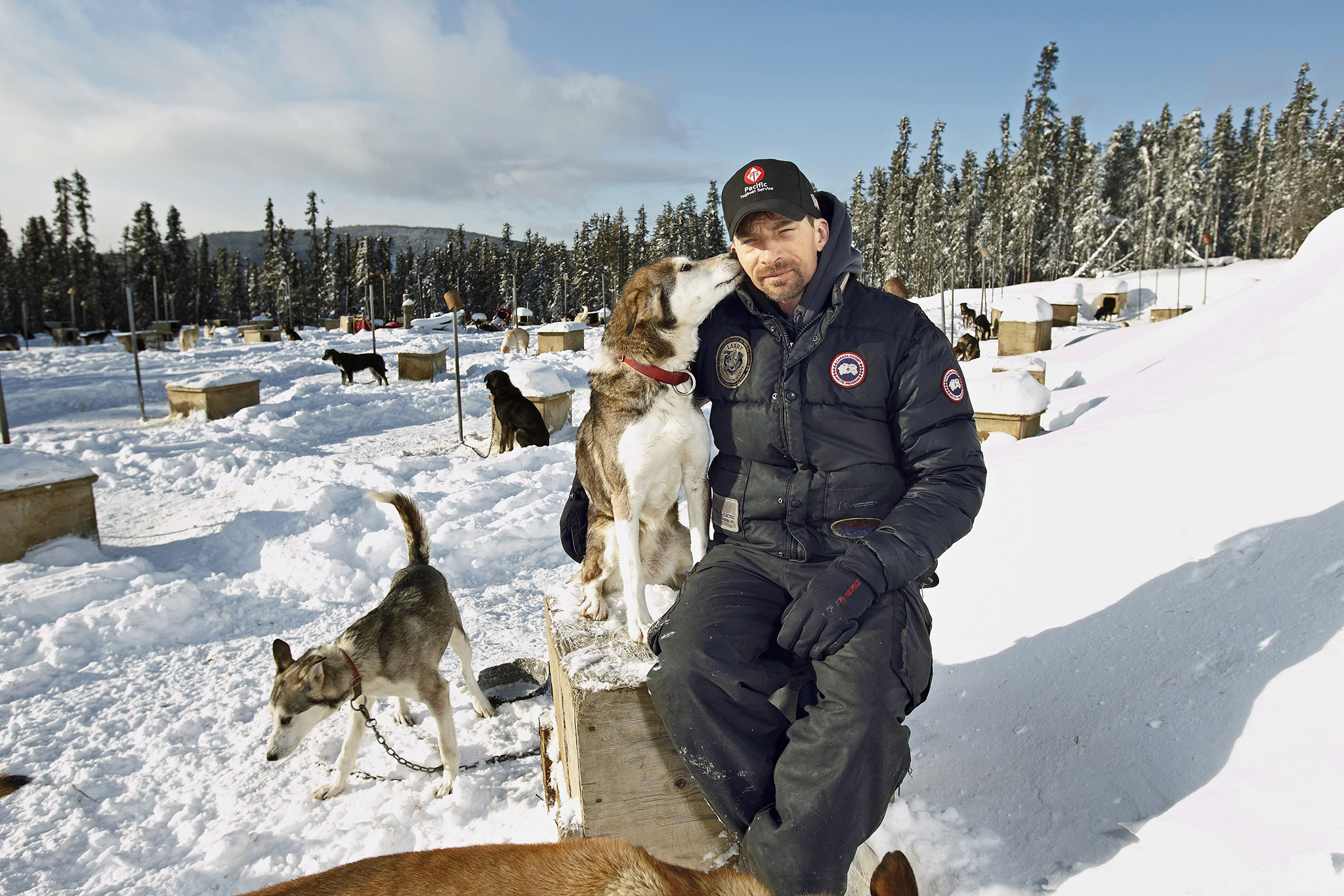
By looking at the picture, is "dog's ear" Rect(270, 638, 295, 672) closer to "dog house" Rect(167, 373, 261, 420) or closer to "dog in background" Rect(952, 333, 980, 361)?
"dog house" Rect(167, 373, 261, 420)

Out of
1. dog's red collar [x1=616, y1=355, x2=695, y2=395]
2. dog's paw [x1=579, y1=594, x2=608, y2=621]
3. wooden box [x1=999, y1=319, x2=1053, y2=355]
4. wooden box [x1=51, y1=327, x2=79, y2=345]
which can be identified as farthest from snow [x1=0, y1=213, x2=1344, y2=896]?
wooden box [x1=51, y1=327, x2=79, y2=345]

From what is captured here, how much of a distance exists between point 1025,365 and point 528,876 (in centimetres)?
1527

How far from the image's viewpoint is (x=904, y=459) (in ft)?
7.75

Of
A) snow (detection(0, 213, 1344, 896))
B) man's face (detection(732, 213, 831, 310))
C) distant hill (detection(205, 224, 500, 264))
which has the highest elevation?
distant hill (detection(205, 224, 500, 264))

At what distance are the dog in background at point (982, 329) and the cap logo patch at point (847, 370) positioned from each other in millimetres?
25004

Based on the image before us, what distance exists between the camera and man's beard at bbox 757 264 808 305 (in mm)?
2543

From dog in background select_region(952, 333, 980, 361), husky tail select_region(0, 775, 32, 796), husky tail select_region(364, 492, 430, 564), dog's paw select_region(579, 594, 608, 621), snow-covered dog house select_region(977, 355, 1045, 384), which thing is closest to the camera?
husky tail select_region(0, 775, 32, 796)

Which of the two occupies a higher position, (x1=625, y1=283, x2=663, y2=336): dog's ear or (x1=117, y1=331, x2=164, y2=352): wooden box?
(x1=117, y1=331, x2=164, y2=352): wooden box

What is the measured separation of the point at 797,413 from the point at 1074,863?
1.64 meters

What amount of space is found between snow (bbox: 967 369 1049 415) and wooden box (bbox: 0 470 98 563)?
8.99 meters

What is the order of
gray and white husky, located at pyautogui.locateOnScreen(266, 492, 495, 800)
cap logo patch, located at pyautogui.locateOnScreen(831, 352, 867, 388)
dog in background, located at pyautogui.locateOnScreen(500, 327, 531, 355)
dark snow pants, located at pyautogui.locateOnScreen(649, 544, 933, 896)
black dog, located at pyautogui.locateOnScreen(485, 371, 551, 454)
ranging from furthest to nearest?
dog in background, located at pyautogui.locateOnScreen(500, 327, 531, 355)
black dog, located at pyautogui.locateOnScreen(485, 371, 551, 454)
gray and white husky, located at pyautogui.locateOnScreen(266, 492, 495, 800)
cap logo patch, located at pyautogui.locateOnScreen(831, 352, 867, 388)
dark snow pants, located at pyautogui.locateOnScreen(649, 544, 933, 896)

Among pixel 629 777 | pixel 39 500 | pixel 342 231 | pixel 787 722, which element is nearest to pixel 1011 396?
pixel 787 722

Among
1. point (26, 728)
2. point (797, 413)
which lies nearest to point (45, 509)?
point (26, 728)

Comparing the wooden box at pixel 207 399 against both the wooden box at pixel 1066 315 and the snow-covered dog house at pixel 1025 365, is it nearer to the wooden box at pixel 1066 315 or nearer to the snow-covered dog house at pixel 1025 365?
the snow-covered dog house at pixel 1025 365
